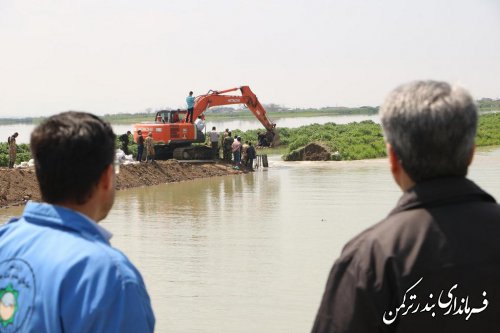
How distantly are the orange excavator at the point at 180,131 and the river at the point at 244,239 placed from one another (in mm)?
3210

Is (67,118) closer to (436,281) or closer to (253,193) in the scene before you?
(436,281)

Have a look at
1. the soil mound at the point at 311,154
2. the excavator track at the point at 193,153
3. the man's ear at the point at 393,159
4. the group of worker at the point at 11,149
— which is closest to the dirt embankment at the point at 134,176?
the excavator track at the point at 193,153

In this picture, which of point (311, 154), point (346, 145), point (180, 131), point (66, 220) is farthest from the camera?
point (346, 145)

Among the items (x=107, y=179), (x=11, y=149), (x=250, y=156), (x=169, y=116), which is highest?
(x=107, y=179)

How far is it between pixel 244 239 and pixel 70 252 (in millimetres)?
11277

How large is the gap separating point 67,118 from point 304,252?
385 inches

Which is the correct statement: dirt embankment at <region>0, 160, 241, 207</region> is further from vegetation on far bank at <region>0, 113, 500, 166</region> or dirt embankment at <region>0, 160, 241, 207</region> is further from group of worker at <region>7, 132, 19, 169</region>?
vegetation on far bank at <region>0, 113, 500, 166</region>

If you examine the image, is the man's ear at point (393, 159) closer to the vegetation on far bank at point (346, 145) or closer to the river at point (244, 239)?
the river at point (244, 239)

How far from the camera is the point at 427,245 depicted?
2438 mm

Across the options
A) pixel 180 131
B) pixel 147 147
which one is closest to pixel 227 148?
pixel 180 131

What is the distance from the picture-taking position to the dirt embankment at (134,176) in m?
20.4

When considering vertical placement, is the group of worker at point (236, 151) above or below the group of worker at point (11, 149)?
below

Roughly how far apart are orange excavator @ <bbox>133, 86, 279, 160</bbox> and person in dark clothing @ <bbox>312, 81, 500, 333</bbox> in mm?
26367

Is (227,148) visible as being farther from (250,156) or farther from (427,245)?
(427,245)
